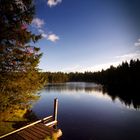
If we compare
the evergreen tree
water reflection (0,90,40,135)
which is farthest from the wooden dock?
the evergreen tree

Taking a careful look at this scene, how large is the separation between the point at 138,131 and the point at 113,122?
Result: 4417 mm

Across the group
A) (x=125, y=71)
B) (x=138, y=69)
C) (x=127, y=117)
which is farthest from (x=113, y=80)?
(x=127, y=117)

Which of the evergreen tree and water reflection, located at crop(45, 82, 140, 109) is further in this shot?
water reflection, located at crop(45, 82, 140, 109)

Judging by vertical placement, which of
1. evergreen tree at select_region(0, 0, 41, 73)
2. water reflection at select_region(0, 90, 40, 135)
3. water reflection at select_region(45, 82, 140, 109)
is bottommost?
water reflection at select_region(45, 82, 140, 109)

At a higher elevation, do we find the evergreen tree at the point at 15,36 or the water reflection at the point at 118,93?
the evergreen tree at the point at 15,36

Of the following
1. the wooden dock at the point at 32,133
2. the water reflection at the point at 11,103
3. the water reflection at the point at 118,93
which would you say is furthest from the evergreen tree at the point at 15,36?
the water reflection at the point at 118,93

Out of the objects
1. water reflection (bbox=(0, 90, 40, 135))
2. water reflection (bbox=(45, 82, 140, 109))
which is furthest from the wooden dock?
water reflection (bbox=(45, 82, 140, 109))

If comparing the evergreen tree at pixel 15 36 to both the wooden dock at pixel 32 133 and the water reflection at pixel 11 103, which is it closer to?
the water reflection at pixel 11 103

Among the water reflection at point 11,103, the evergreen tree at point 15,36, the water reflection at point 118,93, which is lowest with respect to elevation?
the water reflection at point 118,93

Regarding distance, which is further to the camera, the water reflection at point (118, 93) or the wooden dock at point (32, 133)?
the water reflection at point (118, 93)

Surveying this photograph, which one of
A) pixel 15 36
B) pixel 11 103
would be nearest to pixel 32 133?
pixel 11 103

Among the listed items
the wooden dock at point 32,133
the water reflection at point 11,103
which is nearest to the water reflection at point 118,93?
the wooden dock at point 32,133

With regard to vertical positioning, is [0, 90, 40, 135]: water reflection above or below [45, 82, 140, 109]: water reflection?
above

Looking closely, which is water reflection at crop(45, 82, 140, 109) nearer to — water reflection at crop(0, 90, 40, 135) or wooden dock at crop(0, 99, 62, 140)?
wooden dock at crop(0, 99, 62, 140)
